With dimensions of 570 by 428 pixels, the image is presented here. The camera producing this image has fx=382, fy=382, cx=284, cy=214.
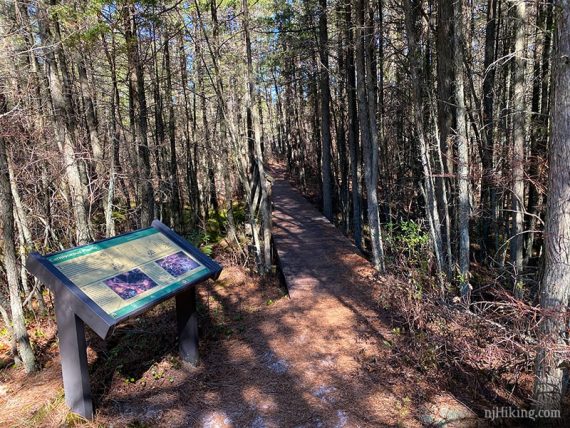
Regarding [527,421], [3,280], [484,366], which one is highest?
[3,280]

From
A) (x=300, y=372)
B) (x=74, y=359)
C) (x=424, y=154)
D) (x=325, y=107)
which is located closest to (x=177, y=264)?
(x=74, y=359)

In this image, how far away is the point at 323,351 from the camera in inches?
228

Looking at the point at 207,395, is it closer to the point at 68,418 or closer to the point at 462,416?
the point at 68,418

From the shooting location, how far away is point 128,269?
4.56 metres

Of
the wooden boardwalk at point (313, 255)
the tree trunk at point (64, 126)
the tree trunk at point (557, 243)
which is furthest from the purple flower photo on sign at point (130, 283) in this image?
the tree trunk at point (557, 243)

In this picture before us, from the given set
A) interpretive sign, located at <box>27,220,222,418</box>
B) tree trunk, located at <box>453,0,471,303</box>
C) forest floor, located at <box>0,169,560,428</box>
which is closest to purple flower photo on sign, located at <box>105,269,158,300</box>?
interpretive sign, located at <box>27,220,222,418</box>

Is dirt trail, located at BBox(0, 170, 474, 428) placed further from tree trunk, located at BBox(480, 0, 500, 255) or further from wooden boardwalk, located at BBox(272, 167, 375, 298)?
tree trunk, located at BBox(480, 0, 500, 255)

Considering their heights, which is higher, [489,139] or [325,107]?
[325,107]

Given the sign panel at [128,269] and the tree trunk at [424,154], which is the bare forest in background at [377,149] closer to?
the tree trunk at [424,154]

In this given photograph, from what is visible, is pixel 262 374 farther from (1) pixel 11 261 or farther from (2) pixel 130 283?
(1) pixel 11 261

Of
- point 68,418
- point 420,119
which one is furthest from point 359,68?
point 68,418

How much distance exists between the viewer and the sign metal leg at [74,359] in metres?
3.97

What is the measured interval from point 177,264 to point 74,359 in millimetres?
1586

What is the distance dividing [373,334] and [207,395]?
2.71m
